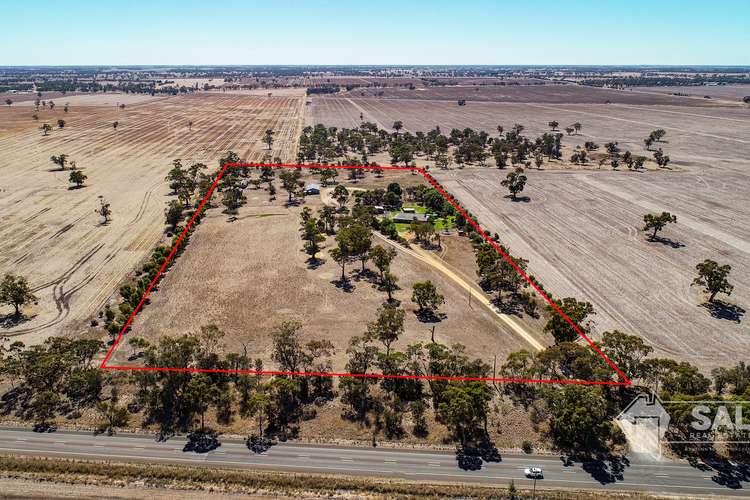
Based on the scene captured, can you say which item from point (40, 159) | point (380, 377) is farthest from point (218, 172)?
point (380, 377)

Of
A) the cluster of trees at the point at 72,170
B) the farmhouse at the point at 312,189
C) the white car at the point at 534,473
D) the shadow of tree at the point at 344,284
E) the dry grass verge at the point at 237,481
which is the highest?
the cluster of trees at the point at 72,170

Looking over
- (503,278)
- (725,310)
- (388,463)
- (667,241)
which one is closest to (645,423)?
(388,463)

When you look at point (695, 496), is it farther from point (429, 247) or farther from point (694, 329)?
Answer: point (429, 247)

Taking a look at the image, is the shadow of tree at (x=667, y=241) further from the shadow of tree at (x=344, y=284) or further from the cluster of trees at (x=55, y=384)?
the cluster of trees at (x=55, y=384)

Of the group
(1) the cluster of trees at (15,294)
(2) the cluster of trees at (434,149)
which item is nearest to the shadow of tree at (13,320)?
(1) the cluster of trees at (15,294)

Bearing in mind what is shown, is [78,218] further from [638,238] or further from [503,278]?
[638,238]

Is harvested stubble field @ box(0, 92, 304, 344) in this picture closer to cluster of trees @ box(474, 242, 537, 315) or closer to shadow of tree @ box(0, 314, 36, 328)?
shadow of tree @ box(0, 314, 36, 328)
